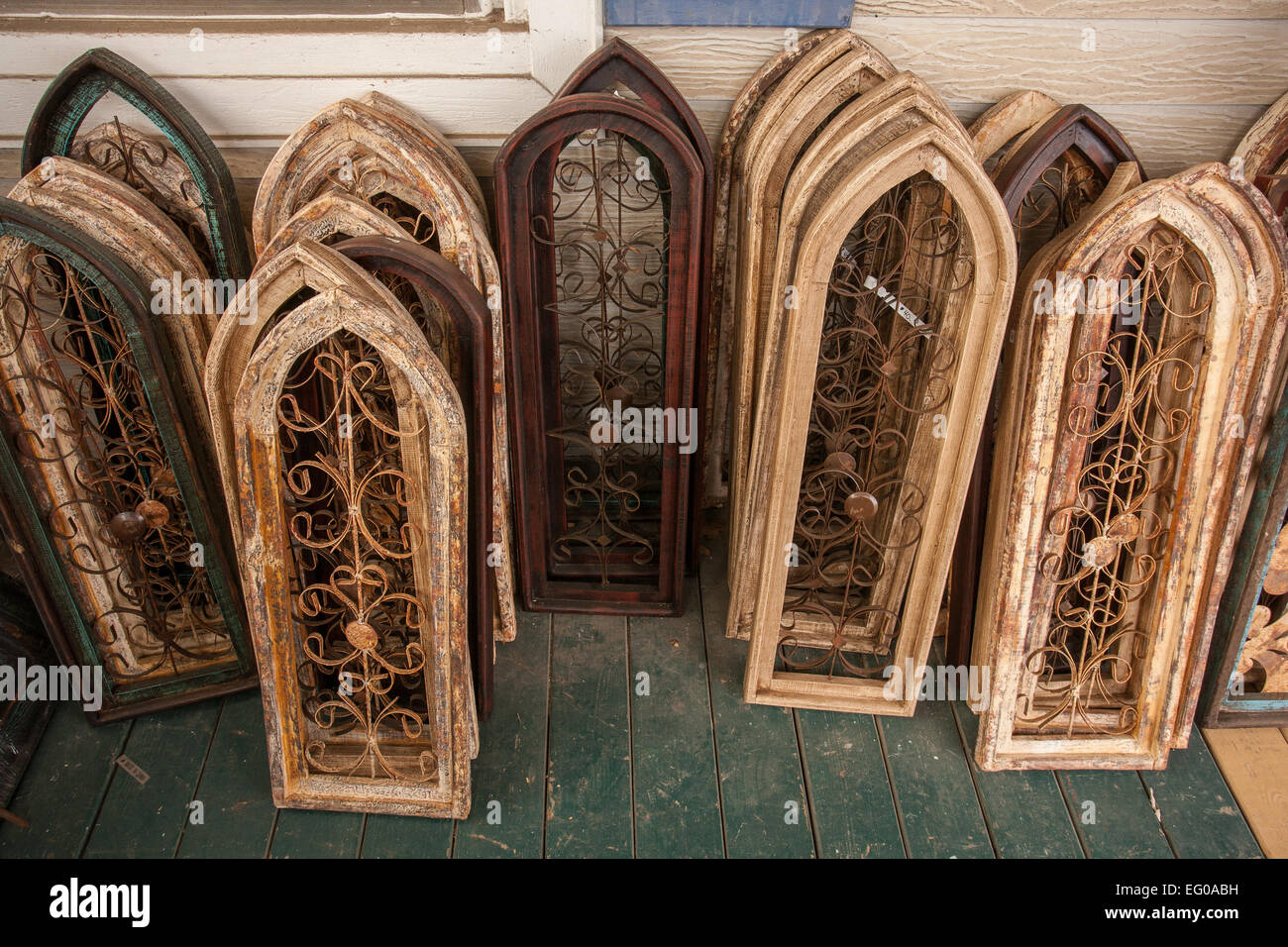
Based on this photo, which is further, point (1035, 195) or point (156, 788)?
point (1035, 195)

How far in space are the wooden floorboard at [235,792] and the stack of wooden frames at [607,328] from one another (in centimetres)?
86

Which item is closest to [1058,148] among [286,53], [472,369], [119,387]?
[472,369]

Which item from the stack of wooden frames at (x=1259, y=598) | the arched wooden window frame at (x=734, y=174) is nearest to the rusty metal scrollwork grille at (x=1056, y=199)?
the stack of wooden frames at (x=1259, y=598)

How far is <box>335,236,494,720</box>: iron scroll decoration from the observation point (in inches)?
86.7

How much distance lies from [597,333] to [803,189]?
86cm

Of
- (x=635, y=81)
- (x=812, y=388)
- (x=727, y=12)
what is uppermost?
(x=727, y=12)

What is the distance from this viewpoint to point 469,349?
2.33m

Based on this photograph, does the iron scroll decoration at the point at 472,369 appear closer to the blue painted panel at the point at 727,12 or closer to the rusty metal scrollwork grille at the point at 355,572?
the rusty metal scrollwork grille at the point at 355,572

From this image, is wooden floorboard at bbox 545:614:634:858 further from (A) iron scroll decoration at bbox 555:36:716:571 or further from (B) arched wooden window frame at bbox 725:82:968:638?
(A) iron scroll decoration at bbox 555:36:716:571

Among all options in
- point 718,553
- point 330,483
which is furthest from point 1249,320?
point 330,483

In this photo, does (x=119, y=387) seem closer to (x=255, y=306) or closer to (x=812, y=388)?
(x=255, y=306)

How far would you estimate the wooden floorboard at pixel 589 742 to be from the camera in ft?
7.92

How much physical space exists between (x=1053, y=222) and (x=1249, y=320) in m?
0.64

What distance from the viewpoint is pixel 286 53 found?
2.58 meters
